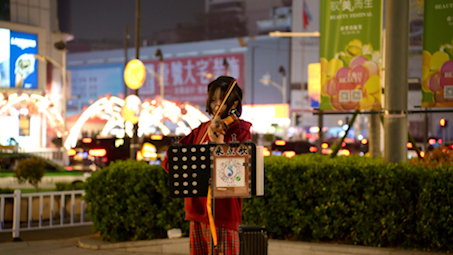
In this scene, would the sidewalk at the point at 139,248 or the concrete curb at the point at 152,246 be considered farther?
the concrete curb at the point at 152,246

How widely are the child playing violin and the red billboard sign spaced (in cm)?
5913

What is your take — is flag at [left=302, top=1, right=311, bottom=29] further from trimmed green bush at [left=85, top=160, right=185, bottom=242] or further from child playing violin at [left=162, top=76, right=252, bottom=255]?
child playing violin at [left=162, top=76, right=252, bottom=255]

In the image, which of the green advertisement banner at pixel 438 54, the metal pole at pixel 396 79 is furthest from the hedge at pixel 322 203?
the green advertisement banner at pixel 438 54

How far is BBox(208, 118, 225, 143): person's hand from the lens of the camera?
3908mm

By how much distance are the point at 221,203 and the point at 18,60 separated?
24.3m

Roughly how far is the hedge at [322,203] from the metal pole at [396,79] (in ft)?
2.06

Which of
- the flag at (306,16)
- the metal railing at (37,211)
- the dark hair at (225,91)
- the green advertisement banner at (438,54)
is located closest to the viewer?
the dark hair at (225,91)

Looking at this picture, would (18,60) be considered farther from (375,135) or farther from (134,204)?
(375,135)

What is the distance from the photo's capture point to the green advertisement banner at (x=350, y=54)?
8.81m

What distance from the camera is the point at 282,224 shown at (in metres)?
7.74

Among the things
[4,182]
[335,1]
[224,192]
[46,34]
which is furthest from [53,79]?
[224,192]

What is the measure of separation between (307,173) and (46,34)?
1027 inches

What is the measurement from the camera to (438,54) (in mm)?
8781

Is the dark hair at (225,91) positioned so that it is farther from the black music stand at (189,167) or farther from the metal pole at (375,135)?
the metal pole at (375,135)
